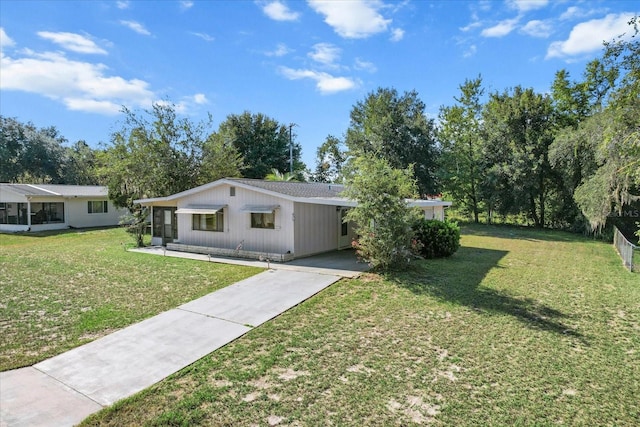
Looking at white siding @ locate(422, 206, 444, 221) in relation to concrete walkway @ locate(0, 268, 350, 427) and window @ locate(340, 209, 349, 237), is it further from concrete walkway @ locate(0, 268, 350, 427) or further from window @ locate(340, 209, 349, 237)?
concrete walkway @ locate(0, 268, 350, 427)

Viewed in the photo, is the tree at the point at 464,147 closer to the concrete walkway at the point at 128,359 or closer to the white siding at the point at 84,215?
the concrete walkway at the point at 128,359

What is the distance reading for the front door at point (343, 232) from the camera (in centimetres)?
1489

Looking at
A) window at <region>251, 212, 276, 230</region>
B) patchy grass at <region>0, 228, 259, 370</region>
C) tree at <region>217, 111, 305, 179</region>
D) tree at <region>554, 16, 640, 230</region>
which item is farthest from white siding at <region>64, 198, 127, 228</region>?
tree at <region>554, 16, 640, 230</region>

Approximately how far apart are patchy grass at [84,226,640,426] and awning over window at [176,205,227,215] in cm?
660

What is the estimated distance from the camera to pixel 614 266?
11922 millimetres

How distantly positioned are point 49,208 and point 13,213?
216 centimetres

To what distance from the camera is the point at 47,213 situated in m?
24.1

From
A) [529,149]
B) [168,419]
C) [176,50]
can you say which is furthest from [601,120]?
[168,419]

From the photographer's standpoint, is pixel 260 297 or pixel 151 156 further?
pixel 151 156

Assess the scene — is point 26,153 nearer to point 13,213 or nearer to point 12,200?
point 13,213

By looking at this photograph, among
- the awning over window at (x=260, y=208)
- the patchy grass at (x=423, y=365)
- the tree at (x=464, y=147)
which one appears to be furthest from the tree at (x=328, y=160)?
the patchy grass at (x=423, y=365)

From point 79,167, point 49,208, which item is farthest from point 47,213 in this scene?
point 79,167

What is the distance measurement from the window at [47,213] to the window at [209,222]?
15.8 metres

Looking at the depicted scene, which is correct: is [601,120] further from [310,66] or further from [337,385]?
[337,385]
